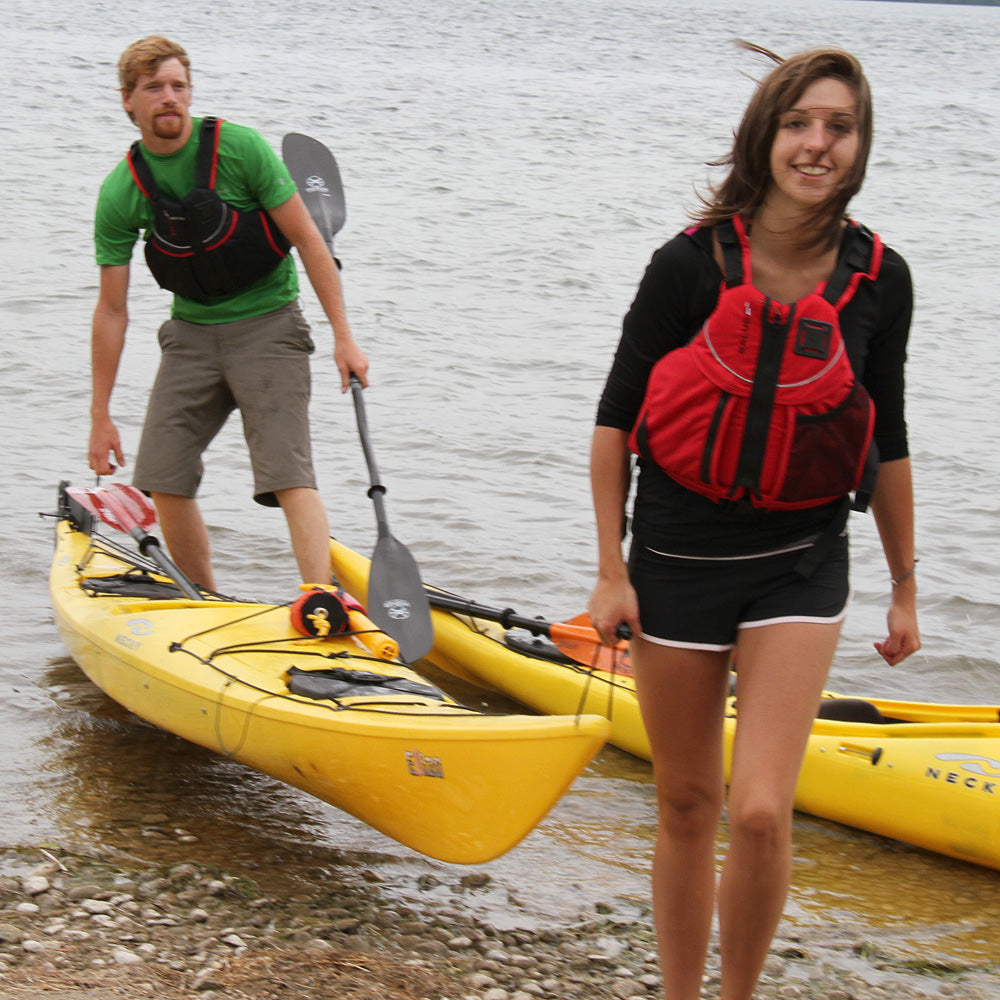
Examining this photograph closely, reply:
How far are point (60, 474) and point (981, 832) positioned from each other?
203 inches

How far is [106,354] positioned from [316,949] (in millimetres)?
2032

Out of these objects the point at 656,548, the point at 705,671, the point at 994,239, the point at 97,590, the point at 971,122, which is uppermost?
the point at 971,122

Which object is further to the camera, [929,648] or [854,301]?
[929,648]

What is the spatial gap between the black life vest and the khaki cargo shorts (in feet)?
0.51

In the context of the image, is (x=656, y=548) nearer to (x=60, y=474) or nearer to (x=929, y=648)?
(x=929, y=648)

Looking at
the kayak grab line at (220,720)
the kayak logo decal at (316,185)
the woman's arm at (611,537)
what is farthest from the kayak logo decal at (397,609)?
the woman's arm at (611,537)

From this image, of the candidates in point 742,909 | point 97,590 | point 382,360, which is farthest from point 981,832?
point 382,360

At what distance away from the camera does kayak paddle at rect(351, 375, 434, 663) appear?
4.25m

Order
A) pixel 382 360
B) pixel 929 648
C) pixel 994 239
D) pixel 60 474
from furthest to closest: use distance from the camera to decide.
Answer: pixel 994 239
pixel 382 360
pixel 60 474
pixel 929 648

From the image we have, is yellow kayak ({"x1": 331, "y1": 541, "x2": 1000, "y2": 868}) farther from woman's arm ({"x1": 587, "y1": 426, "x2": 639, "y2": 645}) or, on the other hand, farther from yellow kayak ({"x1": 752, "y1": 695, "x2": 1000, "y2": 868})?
woman's arm ({"x1": 587, "y1": 426, "x2": 639, "y2": 645})

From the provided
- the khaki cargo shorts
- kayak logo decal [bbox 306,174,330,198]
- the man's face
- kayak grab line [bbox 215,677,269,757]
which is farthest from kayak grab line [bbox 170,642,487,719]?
kayak logo decal [bbox 306,174,330,198]

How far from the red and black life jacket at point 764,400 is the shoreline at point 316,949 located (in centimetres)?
124

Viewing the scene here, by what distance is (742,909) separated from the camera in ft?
6.70

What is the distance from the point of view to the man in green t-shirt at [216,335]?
374cm
